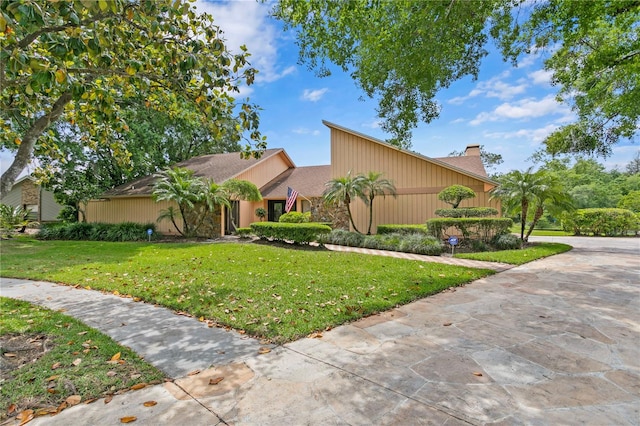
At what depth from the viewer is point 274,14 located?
23.0ft

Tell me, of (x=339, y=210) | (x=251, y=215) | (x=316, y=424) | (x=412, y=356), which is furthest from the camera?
(x=251, y=215)

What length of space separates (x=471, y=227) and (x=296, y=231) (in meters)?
6.50

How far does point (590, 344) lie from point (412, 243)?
24.5ft

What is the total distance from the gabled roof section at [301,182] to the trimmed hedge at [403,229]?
467cm

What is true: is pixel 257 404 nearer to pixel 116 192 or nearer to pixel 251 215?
pixel 251 215

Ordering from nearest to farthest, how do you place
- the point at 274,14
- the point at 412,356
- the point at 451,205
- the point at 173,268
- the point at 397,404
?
the point at 397,404 → the point at 412,356 → the point at 274,14 → the point at 173,268 → the point at 451,205

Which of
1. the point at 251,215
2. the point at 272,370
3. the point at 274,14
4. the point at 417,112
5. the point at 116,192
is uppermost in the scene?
the point at 274,14

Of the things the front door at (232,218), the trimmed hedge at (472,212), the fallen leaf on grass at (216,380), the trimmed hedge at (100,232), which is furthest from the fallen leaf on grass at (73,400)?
the trimmed hedge at (100,232)

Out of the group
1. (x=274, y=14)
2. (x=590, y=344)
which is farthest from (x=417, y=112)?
(x=590, y=344)

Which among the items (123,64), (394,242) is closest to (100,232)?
(394,242)

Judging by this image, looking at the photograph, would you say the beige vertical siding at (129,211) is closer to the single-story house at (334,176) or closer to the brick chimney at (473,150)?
the single-story house at (334,176)

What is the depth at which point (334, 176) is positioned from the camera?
16.7m

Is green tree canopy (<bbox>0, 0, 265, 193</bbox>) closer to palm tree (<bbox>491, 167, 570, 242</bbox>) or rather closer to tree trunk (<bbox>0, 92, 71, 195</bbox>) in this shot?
tree trunk (<bbox>0, 92, 71, 195</bbox>)

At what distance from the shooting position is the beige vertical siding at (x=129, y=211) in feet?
58.3
